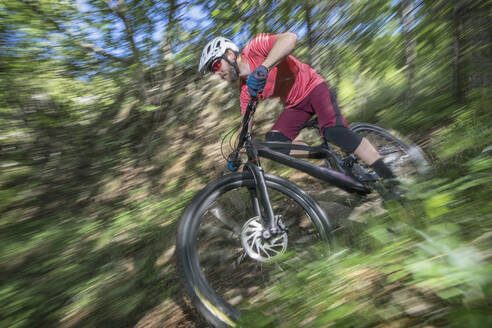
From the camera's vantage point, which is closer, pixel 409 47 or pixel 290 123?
pixel 290 123

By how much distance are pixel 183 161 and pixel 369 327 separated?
3534mm

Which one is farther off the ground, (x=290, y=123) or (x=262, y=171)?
(x=290, y=123)

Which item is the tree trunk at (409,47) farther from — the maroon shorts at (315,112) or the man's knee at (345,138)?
the man's knee at (345,138)

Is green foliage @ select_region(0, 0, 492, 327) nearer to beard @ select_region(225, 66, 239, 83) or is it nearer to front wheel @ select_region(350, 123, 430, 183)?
front wheel @ select_region(350, 123, 430, 183)

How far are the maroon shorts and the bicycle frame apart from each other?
346mm

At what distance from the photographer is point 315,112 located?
9.26ft

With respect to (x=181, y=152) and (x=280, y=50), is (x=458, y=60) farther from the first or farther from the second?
(x=181, y=152)

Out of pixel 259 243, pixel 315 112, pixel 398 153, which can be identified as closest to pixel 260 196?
pixel 259 243

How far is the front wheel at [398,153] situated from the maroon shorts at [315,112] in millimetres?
846

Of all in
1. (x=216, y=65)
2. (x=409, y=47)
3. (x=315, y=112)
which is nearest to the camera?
(x=216, y=65)

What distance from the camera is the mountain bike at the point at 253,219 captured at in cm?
197

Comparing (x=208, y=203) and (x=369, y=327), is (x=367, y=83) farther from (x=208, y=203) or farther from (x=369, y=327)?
(x=369, y=327)

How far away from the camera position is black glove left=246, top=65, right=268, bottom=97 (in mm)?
1968

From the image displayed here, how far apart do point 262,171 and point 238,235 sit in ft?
2.37
